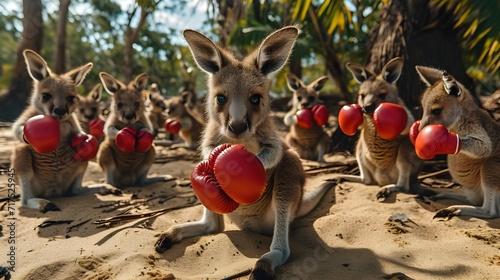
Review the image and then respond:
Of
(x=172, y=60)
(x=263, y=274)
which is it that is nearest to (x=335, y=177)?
(x=263, y=274)

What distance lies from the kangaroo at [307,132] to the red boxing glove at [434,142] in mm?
3797

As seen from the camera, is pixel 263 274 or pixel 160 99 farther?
pixel 160 99

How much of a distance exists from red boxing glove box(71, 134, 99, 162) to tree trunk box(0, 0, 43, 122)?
901cm

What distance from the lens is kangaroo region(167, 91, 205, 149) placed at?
1050cm

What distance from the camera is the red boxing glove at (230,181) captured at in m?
2.39

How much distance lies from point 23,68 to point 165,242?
13.4 meters

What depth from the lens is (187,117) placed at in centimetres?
1105

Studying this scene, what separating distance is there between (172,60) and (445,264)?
22.5 meters

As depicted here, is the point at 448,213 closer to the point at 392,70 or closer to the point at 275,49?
the point at 392,70

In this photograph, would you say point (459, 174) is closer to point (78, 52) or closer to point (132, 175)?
point (132, 175)

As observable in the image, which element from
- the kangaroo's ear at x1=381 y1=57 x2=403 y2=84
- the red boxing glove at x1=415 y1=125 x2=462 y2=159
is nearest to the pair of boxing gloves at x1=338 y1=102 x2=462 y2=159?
the red boxing glove at x1=415 y1=125 x2=462 y2=159

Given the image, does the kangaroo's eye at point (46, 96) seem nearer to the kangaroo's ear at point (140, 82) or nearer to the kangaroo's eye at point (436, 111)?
the kangaroo's ear at point (140, 82)

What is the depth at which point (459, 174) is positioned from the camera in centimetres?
402

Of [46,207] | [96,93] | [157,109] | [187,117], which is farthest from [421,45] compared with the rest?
[157,109]
